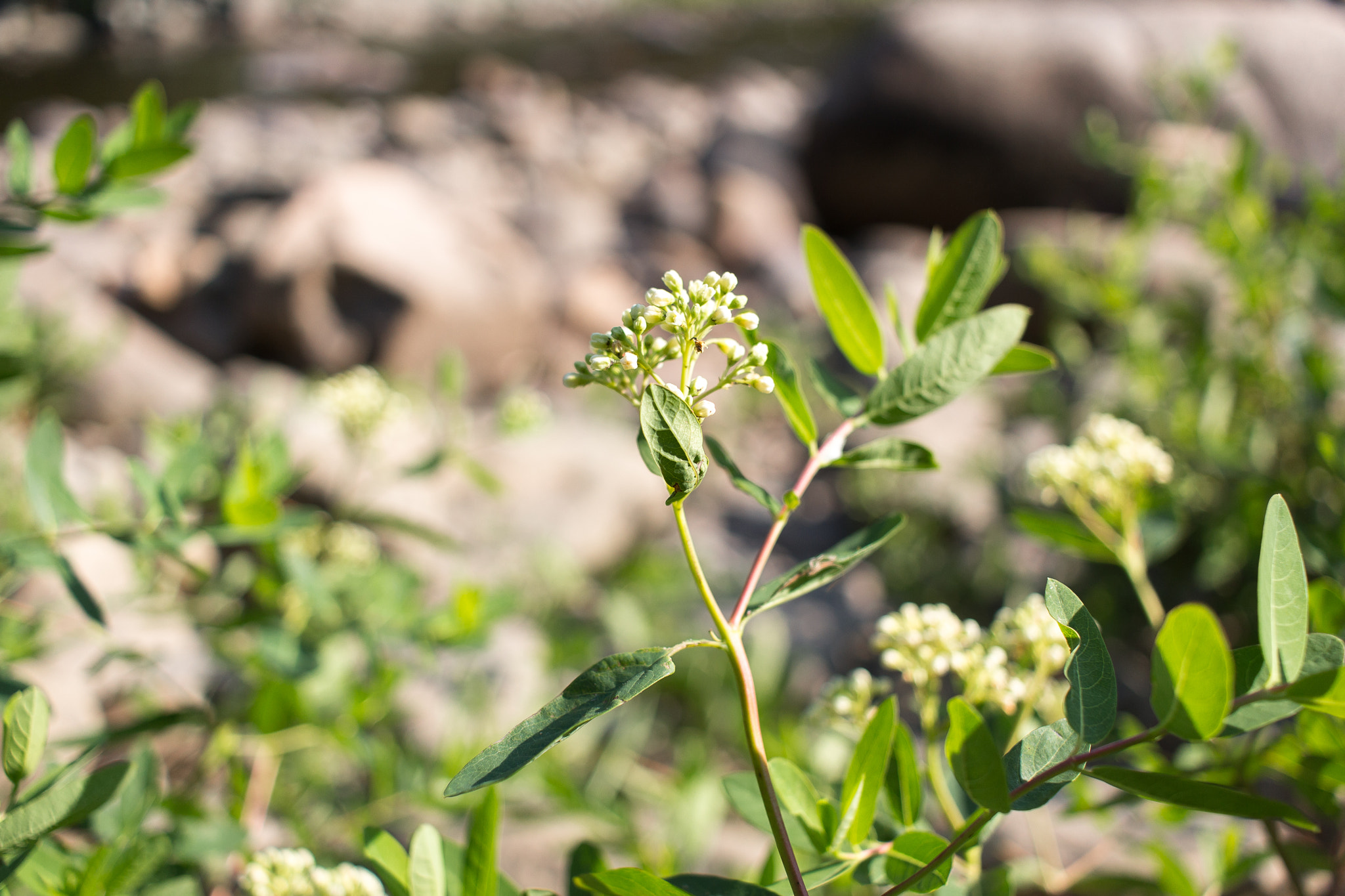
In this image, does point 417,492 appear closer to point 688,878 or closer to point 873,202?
point 688,878

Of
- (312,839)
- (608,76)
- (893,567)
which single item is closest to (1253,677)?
(312,839)

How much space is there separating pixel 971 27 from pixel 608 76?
6.99 m

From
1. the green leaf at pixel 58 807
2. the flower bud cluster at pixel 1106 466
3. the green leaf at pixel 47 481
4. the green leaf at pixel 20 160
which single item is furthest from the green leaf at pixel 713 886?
the green leaf at pixel 20 160

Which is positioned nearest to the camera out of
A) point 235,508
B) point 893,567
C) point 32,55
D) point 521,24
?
point 235,508

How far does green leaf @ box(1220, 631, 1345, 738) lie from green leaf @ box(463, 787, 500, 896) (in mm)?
359

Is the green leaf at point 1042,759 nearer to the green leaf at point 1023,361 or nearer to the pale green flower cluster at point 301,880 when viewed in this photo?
the green leaf at point 1023,361

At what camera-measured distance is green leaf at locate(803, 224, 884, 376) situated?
518 mm

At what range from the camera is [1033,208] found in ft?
15.6

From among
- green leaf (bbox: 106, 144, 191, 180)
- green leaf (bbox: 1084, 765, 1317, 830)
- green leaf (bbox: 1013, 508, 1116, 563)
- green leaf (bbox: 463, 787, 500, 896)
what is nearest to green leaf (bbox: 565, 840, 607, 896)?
green leaf (bbox: 463, 787, 500, 896)

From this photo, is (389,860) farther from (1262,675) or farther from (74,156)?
(74,156)

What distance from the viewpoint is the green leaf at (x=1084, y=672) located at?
1.28 feet

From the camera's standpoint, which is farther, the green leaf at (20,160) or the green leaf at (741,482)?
the green leaf at (20,160)

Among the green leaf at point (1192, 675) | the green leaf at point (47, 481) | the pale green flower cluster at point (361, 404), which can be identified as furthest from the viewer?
the pale green flower cluster at point (361, 404)

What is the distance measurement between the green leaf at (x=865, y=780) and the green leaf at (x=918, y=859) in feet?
0.07
